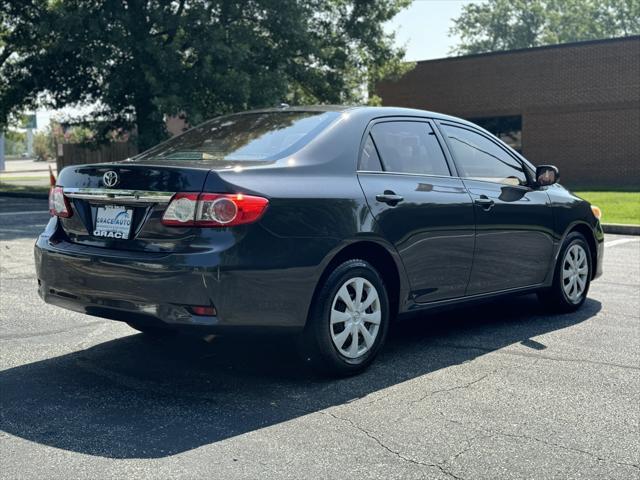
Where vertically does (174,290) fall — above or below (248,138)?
below

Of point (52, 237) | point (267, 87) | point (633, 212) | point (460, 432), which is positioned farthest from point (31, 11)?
point (460, 432)

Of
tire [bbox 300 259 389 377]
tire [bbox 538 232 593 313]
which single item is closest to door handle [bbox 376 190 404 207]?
tire [bbox 300 259 389 377]

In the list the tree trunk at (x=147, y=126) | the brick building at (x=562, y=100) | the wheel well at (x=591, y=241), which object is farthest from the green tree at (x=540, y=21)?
the wheel well at (x=591, y=241)

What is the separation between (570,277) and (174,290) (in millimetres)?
4020

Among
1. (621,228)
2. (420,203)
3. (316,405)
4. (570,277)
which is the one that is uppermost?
(420,203)

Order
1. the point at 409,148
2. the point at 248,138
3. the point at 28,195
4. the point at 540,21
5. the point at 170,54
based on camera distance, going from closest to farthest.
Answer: the point at 248,138, the point at 409,148, the point at 170,54, the point at 28,195, the point at 540,21

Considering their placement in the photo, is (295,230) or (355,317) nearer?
(295,230)

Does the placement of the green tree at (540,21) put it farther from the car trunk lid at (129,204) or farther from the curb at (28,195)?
the car trunk lid at (129,204)

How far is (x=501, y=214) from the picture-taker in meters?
6.17

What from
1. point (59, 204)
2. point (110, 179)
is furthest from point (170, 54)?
point (110, 179)

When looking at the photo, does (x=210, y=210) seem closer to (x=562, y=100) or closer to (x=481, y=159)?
(x=481, y=159)

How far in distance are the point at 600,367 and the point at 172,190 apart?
2.94 meters

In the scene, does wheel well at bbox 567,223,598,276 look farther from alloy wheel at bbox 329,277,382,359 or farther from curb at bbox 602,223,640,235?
curb at bbox 602,223,640,235

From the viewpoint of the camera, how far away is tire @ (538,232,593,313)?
6.96m
